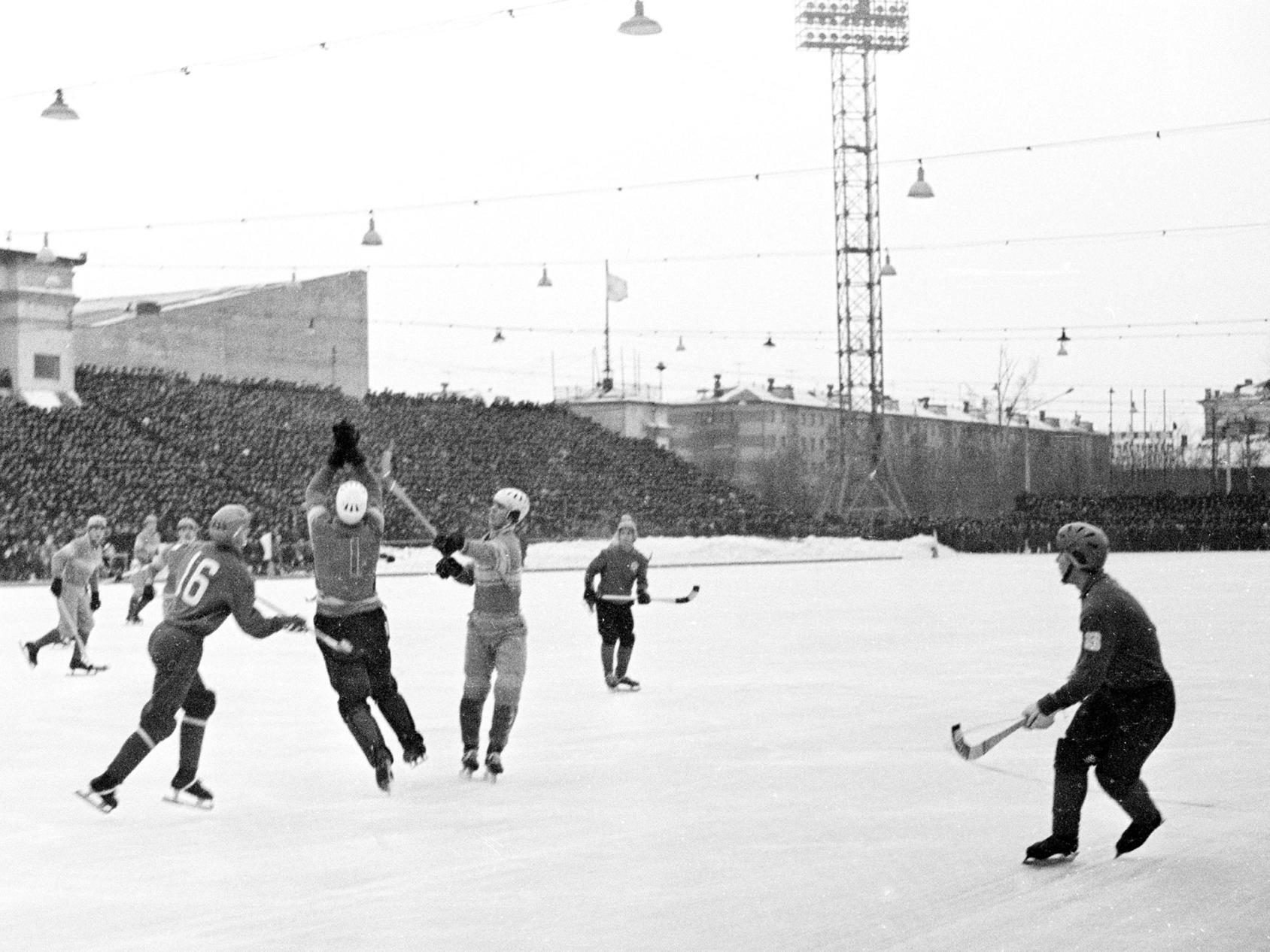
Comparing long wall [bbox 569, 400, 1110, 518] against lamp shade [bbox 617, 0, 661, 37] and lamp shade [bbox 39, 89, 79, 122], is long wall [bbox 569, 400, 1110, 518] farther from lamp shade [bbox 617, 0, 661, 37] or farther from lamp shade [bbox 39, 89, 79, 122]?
lamp shade [bbox 617, 0, 661, 37]

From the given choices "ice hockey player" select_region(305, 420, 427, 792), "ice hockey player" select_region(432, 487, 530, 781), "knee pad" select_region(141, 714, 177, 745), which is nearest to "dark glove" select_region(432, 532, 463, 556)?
"ice hockey player" select_region(305, 420, 427, 792)

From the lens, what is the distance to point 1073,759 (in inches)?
244

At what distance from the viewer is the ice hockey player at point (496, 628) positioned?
844 centimetres

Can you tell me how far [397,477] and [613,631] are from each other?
3377 cm

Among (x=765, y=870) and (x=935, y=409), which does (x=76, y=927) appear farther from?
(x=935, y=409)

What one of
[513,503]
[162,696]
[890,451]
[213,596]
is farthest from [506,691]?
[890,451]

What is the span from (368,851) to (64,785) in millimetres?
2418

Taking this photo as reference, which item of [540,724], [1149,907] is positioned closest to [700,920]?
[1149,907]

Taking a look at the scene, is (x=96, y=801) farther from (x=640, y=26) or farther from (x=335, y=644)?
(x=640, y=26)

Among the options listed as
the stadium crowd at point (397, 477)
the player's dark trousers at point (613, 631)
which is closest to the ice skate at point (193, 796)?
the player's dark trousers at point (613, 631)

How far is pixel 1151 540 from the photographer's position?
49.6 meters

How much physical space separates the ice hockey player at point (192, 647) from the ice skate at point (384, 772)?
720mm

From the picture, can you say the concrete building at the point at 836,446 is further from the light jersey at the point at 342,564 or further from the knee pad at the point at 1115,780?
the knee pad at the point at 1115,780

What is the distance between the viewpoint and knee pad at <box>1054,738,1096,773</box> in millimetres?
6191
